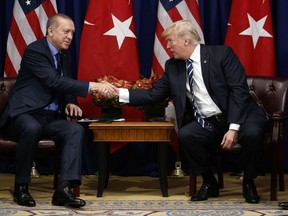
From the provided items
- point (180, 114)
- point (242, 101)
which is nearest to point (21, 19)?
point (180, 114)

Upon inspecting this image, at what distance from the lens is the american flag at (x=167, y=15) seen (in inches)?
260

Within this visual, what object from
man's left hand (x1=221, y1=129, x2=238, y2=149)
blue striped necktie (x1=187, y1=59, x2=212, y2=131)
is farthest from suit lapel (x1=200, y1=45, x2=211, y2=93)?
man's left hand (x1=221, y1=129, x2=238, y2=149)

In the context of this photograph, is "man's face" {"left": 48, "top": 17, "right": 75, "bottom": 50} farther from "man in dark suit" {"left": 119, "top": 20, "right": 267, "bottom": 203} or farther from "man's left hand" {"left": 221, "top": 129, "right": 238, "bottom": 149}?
"man's left hand" {"left": 221, "top": 129, "right": 238, "bottom": 149}

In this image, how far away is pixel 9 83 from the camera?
20.1 feet

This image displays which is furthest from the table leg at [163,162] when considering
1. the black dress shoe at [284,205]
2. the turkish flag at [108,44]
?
the turkish flag at [108,44]

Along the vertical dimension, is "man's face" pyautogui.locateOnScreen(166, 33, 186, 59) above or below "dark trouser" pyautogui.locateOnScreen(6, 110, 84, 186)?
above

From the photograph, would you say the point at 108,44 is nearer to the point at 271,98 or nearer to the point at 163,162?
the point at 163,162

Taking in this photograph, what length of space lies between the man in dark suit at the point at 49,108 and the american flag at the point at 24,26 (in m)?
0.98

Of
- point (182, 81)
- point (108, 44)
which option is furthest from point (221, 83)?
point (108, 44)

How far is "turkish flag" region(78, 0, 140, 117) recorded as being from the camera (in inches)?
260

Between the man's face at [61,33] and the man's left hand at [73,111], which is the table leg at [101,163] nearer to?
the man's left hand at [73,111]

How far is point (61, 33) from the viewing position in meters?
5.62

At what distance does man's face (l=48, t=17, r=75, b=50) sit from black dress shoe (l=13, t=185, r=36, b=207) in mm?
1253

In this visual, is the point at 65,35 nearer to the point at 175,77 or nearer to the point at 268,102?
the point at 175,77
